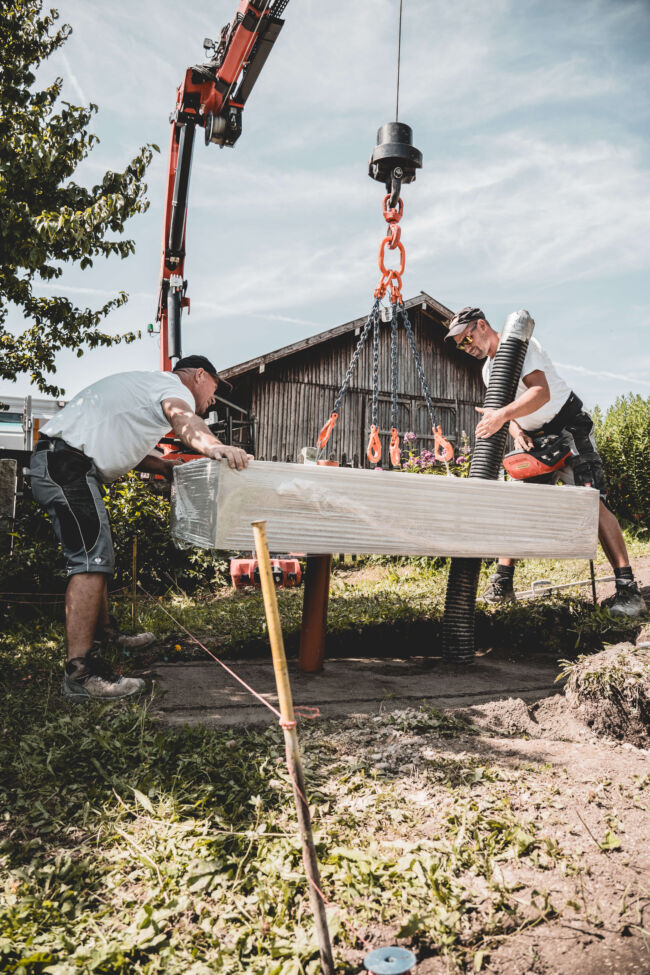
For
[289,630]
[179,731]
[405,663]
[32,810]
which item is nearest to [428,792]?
[179,731]

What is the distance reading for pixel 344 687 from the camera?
10.0 ft

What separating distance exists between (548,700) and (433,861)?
57.7 inches

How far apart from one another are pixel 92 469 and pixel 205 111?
5.14 metres

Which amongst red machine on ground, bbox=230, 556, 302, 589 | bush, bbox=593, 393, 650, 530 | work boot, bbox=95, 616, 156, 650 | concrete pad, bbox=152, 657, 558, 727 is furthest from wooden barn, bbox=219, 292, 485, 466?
concrete pad, bbox=152, 657, 558, 727

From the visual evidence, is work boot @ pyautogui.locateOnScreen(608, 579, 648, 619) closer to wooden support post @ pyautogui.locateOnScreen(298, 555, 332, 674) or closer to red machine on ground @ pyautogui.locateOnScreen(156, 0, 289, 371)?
wooden support post @ pyautogui.locateOnScreen(298, 555, 332, 674)

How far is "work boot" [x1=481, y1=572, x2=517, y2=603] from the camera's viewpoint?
4543 millimetres

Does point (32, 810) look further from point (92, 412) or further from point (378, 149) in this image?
point (378, 149)

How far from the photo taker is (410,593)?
542 centimetres

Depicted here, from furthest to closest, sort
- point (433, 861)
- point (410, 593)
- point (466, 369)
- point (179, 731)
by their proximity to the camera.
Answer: point (466, 369)
point (410, 593)
point (179, 731)
point (433, 861)

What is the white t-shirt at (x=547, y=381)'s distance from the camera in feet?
11.9

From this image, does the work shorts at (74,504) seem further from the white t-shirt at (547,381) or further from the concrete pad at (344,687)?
the white t-shirt at (547,381)

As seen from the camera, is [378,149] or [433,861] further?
[378,149]

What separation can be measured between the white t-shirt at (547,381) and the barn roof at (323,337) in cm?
909

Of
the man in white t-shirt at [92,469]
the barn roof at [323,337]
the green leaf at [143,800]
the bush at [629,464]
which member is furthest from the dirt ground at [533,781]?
the barn roof at [323,337]
